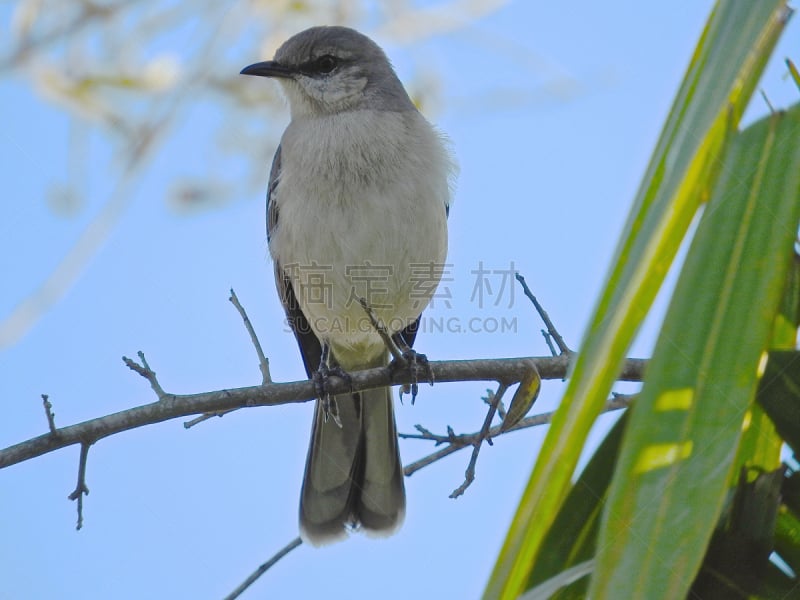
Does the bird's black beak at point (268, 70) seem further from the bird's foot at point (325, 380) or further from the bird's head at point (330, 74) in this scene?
the bird's foot at point (325, 380)

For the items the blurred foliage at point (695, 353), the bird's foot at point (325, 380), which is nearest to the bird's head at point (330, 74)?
the bird's foot at point (325, 380)

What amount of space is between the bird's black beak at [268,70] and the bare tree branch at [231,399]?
7.12 feet

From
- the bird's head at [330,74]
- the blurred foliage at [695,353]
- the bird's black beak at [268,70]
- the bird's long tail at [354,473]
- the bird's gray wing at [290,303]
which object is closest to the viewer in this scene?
the blurred foliage at [695,353]

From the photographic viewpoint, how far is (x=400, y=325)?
15.0ft

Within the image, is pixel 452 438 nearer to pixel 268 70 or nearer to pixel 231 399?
pixel 231 399

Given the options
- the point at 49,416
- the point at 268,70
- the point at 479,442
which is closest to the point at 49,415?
the point at 49,416

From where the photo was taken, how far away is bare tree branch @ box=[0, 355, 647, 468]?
255cm

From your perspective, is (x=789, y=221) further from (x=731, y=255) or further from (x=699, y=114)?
(x=699, y=114)

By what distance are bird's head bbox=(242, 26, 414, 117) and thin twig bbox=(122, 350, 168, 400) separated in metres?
2.00

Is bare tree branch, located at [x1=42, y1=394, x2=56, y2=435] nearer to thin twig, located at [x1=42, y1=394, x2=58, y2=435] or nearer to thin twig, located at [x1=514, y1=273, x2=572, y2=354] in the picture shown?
thin twig, located at [x1=42, y1=394, x2=58, y2=435]

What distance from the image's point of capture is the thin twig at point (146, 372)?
2764mm

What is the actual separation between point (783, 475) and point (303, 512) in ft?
9.12

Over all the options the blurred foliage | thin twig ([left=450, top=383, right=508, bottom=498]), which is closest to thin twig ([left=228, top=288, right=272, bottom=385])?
thin twig ([left=450, top=383, right=508, bottom=498])

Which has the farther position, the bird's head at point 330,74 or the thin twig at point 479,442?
the bird's head at point 330,74
